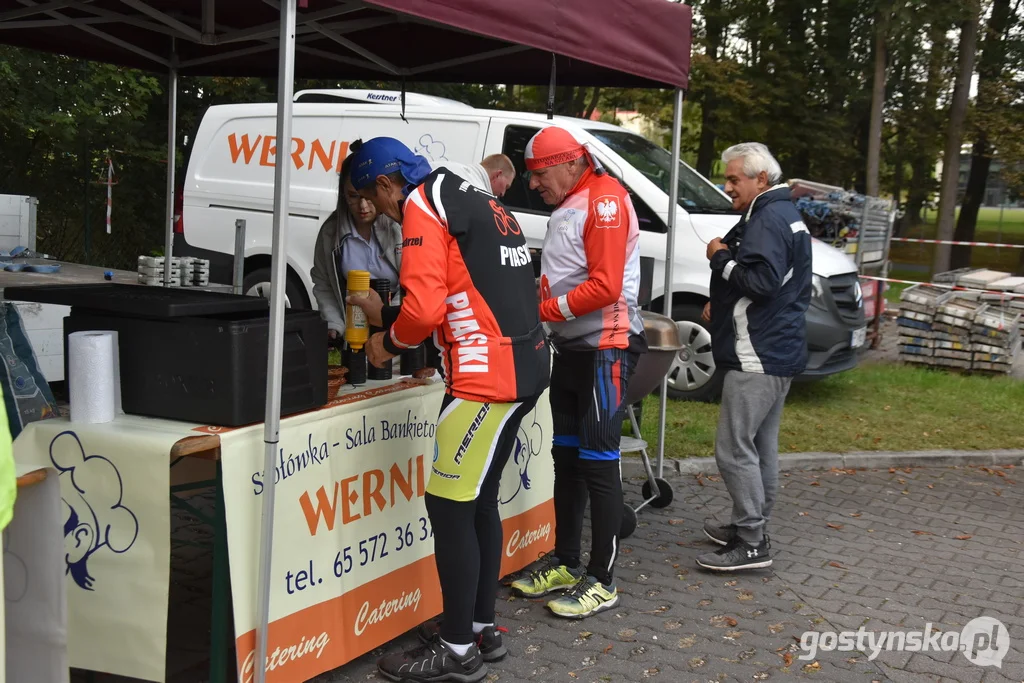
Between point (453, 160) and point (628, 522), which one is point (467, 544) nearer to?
point (628, 522)

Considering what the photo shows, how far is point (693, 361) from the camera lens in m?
8.10

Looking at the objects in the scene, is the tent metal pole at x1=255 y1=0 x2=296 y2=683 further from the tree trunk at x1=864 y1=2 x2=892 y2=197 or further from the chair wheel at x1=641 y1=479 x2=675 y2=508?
the tree trunk at x1=864 y1=2 x2=892 y2=197

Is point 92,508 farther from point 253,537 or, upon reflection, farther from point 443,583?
point 443,583

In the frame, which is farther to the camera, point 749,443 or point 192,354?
point 749,443

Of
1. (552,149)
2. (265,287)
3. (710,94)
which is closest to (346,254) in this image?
(552,149)

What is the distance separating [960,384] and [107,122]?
399 inches

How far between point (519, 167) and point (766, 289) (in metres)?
3.94

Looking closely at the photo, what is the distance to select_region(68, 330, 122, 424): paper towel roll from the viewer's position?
10.1 ft

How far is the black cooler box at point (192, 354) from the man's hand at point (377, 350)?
0.76 ft

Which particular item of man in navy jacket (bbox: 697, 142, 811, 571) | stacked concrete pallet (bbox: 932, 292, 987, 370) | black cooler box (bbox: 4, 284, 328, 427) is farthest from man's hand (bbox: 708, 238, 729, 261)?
stacked concrete pallet (bbox: 932, 292, 987, 370)

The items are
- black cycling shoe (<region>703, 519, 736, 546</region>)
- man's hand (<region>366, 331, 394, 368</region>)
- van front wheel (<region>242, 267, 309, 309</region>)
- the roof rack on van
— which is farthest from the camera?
the roof rack on van

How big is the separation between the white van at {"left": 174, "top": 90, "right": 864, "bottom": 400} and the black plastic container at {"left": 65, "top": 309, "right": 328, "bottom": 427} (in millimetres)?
4765

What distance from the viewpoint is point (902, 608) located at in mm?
4516

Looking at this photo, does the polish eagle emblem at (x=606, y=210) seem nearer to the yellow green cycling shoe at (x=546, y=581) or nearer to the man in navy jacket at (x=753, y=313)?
the man in navy jacket at (x=753, y=313)
